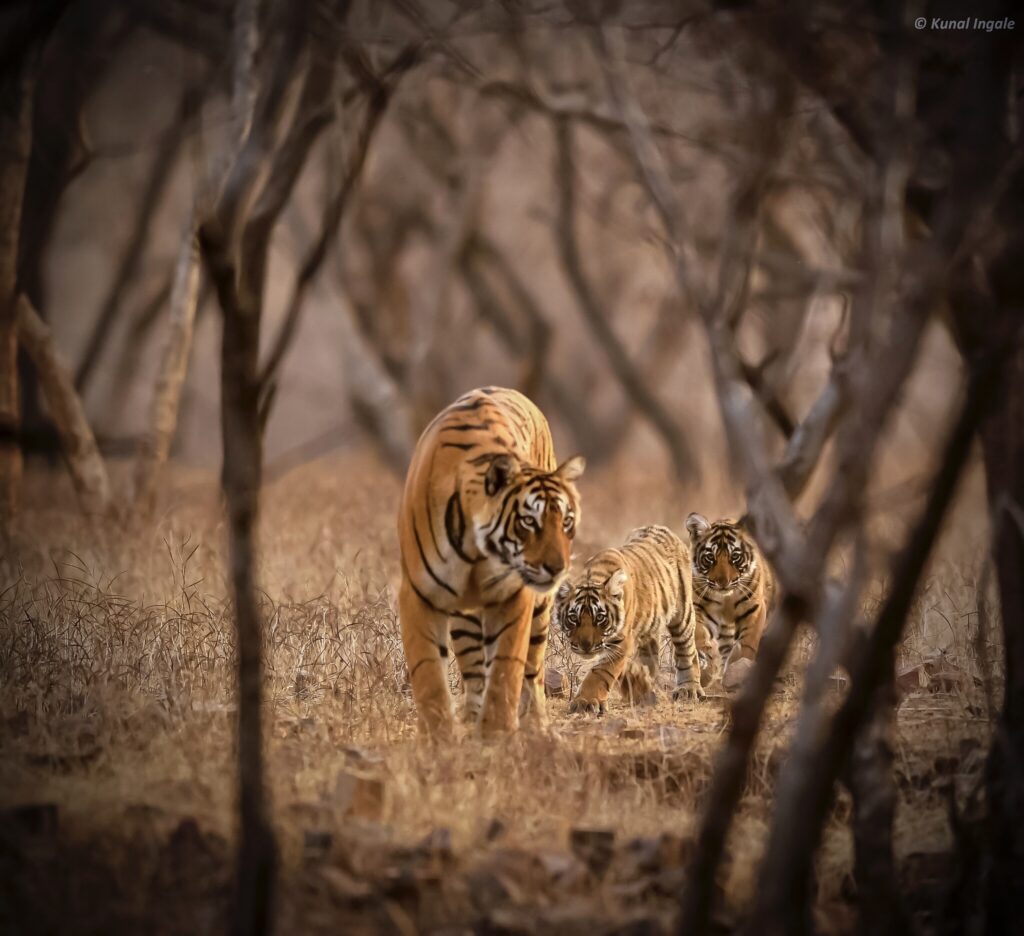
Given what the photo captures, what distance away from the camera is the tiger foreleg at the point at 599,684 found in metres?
5.55

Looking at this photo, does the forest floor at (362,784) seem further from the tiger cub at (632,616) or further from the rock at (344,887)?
the tiger cub at (632,616)

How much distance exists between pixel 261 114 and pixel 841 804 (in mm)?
2396

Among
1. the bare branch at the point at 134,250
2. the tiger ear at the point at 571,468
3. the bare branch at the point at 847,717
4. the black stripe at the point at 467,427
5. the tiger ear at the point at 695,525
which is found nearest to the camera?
the bare branch at the point at 847,717

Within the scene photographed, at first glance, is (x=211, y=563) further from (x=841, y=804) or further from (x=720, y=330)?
(x=720, y=330)

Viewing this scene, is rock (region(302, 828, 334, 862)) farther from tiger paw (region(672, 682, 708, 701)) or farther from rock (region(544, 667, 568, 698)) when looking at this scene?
tiger paw (region(672, 682, 708, 701))

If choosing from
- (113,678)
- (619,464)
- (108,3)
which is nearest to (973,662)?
(113,678)

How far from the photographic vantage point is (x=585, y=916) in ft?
10.7

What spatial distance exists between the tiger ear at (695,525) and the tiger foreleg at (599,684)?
781 millimetres

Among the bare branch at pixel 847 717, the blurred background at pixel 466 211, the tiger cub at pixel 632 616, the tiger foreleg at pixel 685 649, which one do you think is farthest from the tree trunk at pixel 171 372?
the bare branch at pixel 847 717

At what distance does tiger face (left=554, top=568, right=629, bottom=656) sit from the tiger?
1.29 feet

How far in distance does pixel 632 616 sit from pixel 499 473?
1286 mm

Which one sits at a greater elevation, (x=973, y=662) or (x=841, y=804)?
(x=973, y=662)

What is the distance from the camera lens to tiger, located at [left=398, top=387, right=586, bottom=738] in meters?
4.66

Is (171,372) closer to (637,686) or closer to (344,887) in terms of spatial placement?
(637,686)
